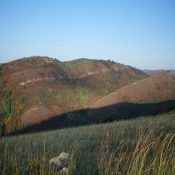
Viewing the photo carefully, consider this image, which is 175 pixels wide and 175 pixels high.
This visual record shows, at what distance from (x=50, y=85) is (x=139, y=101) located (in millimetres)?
8175

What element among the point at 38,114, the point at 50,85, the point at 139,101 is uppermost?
the point at 50,85

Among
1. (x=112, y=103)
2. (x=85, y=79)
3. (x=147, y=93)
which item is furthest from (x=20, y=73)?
(x=147, y=93)

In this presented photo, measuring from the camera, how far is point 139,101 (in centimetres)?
2448

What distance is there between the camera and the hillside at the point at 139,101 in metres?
23.2

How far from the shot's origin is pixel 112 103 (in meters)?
24.5

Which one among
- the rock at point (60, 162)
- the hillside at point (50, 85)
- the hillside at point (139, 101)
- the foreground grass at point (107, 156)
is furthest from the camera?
the hillside at point (50, 85)

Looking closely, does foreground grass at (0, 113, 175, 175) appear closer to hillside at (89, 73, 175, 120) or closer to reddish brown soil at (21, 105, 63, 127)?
hillside at (89, 73, 175, 120)

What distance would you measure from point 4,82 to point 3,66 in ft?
8.76

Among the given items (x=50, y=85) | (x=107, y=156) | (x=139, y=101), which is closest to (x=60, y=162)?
(x=107, y=156)

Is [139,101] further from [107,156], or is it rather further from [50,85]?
[107,156]

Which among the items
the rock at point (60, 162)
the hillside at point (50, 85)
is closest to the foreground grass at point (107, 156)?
the rock at point (60, 162)

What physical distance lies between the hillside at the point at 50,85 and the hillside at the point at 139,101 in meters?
2.18

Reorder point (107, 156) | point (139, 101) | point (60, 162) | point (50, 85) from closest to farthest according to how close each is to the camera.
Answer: point (60, 162), point (107, 156), point (139, 101), point (50, 85)

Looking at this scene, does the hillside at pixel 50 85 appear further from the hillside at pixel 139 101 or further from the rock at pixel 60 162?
the rock at pixel 60 162
